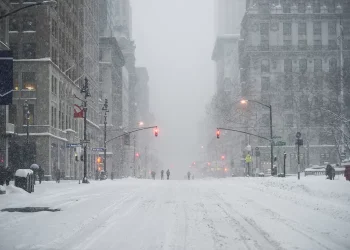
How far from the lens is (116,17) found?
→ 160625mm

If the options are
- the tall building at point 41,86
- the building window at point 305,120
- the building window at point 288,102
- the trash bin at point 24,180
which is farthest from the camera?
the building window at point 288,102

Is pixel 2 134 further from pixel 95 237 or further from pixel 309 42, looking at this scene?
pixel 309 42

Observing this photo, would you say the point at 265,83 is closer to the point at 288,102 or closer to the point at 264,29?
the point at 288,102

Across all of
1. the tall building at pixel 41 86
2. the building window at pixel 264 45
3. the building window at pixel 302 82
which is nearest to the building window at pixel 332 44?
the building window at pixel 264 45

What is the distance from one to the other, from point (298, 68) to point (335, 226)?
85.9m

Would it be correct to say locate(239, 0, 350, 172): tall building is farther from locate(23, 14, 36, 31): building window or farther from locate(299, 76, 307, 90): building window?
locate(23, 14, 36, 31): building window

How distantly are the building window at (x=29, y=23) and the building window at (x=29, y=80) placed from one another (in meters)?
5.08

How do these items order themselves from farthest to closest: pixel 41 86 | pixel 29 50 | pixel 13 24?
pixel 29 50 → pixel 13 24 → pixel 41 86

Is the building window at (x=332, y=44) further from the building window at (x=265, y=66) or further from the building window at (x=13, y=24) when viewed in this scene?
the building window at (x=13, y=24)

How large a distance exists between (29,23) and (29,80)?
638 centimetres

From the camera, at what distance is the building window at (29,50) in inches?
2127

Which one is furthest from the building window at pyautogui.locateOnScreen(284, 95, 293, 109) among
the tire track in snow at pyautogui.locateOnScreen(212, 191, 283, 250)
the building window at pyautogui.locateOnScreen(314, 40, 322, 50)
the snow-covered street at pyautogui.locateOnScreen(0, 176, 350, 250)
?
the tire track in snow at pyautogui.locateOnScreen(212, 191, 283, 250)

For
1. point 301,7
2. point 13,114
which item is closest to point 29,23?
point 13,114

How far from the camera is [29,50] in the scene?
54.1 meters
